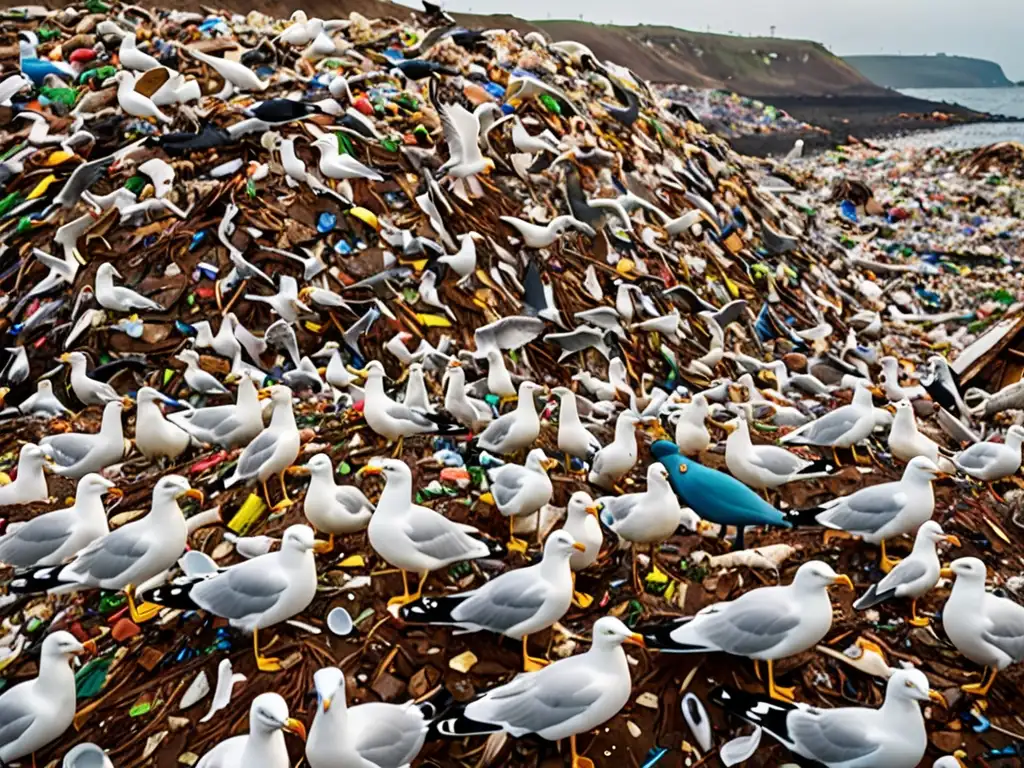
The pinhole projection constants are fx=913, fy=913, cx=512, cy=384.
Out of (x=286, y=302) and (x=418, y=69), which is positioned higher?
(x=418, y=69)

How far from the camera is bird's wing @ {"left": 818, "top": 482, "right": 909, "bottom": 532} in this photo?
3840mm

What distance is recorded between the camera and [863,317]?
8.52m

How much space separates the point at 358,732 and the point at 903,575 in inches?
85.3

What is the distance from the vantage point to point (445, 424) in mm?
4840

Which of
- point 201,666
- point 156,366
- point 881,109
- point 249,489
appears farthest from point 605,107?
point 881,109

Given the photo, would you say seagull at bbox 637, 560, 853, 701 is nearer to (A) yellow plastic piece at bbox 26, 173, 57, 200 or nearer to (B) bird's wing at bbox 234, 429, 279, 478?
(B) bird's wing at bbox 234, 429, 279, 478

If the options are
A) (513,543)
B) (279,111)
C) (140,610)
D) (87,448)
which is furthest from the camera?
(279,111)

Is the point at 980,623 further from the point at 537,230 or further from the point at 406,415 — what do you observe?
the point at 537,230

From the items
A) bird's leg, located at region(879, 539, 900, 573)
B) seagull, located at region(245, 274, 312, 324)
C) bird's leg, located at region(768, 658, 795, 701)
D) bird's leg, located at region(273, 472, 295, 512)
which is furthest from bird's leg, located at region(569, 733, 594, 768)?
seagull, located at region(245, 274, 312, 324)

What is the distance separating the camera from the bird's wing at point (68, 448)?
15.8 feet

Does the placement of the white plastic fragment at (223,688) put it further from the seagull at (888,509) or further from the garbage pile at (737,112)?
the garbage pile at (737,112)

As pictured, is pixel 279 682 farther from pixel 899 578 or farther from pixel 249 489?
pixel 899 578

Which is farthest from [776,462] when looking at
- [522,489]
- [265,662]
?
[265,662]

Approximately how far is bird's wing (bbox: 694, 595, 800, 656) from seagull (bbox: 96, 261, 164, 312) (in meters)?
4.61
